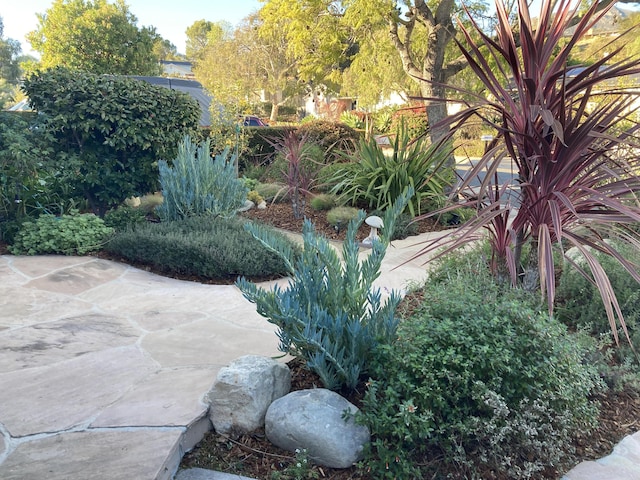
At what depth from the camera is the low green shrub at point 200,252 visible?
434 centimetres

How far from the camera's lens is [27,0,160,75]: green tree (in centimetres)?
2455

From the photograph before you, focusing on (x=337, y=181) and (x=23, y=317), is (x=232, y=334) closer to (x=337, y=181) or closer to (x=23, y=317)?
(x=23, y=317)

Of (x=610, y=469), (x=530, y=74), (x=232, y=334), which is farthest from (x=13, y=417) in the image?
(x=530, y=74)

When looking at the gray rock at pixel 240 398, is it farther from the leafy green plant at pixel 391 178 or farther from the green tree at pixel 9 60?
the green tree at pixel 9 60

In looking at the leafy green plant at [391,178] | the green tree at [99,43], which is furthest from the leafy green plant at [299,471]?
the green tree at [99,43]

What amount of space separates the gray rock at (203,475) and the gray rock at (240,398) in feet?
0.82

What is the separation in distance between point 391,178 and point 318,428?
4969 millimetres

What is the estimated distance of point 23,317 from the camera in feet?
10.8

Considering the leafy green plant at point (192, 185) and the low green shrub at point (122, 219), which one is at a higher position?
the leafy green plant at point (192, 185)

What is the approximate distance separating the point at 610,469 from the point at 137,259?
13.8 ft

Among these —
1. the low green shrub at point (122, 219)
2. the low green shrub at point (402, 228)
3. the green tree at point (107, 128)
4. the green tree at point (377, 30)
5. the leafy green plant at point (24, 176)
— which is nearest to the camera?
the leafy green plant at point (24, 176)

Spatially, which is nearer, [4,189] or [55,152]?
[4,189]

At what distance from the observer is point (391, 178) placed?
21.4ft

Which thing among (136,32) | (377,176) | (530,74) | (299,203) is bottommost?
(299,203)
